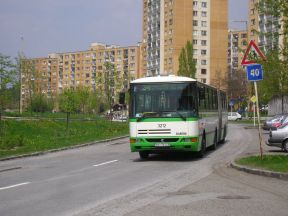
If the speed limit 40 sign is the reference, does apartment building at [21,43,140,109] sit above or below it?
above

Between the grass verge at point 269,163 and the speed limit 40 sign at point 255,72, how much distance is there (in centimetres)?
240

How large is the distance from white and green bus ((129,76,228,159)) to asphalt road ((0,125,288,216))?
0.90 metres

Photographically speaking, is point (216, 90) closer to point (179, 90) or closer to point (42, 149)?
point (179, 90)

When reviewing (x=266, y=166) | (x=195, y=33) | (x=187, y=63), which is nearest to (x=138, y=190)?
(x=266, y=166)

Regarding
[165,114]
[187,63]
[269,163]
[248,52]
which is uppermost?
[187,63]

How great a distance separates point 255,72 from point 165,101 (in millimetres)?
3540

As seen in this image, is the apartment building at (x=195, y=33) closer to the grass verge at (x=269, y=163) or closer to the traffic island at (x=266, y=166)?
the grass verge at (x=269, y=163)

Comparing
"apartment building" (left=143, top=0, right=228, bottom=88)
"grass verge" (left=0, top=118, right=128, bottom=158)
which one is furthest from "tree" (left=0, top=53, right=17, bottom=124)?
"apartment building" (left=143, top=0, right=228, bottom=88)

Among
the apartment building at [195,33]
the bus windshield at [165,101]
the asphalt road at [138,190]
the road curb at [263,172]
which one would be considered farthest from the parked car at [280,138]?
the apartment building at [195,33]

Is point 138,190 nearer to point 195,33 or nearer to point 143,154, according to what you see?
point 143,154

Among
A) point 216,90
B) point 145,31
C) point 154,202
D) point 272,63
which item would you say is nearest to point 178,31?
point 145,31

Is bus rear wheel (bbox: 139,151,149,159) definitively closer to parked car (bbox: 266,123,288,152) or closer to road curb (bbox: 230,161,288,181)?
road curb (bbox: 230,161,288,181)

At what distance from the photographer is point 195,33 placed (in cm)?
12406

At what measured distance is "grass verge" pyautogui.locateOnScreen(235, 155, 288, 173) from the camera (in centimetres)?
1427
